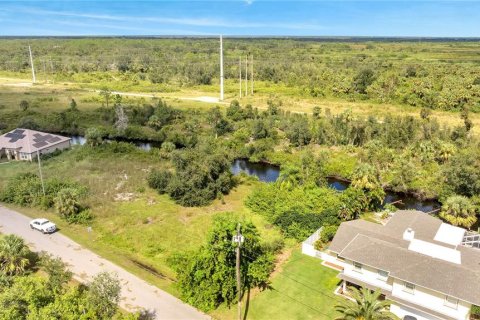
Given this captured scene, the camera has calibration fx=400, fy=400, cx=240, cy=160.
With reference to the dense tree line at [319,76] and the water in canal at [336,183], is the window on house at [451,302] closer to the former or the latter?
the water in canal at [336,183]

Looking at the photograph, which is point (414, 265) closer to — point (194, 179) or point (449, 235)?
point (449, 235)

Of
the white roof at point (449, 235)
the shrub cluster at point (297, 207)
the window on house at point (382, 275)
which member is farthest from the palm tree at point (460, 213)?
the window on house at point (382, 275)

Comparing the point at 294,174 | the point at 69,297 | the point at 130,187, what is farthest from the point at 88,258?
the point at 294,174

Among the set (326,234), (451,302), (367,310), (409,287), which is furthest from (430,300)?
(326,234)

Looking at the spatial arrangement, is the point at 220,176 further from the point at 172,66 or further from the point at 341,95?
the point at 172,66

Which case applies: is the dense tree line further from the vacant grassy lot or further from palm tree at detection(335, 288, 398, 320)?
palm tree at detection(335, 288, 398, 320)
